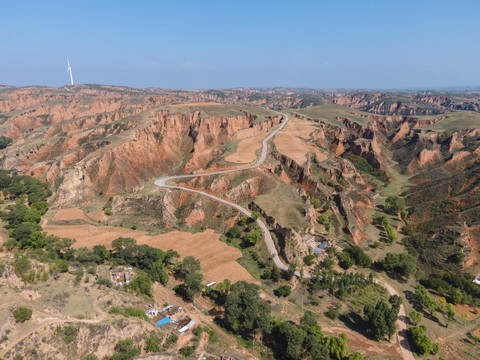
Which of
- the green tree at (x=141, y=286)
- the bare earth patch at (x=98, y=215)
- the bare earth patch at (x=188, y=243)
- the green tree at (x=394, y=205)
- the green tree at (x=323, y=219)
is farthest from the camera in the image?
the green tree at (x=394, y=205)

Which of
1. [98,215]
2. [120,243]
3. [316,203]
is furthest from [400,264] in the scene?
[98,215]

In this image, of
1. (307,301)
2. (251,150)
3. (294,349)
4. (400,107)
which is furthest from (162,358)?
(400,107)

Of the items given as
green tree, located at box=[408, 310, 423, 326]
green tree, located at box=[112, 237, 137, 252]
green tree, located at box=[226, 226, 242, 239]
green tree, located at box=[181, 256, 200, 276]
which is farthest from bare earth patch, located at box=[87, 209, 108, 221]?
green tree, located at box=[408, 310, 423, 326]

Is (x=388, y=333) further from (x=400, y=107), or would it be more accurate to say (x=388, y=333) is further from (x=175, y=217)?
(x=400, y=107)

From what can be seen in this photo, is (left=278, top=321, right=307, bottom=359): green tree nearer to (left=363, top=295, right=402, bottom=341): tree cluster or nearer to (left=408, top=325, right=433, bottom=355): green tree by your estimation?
(left=363, top=295, right=402, bottom=341): tree cluster

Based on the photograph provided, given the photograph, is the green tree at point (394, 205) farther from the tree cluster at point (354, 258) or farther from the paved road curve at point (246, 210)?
the paved road curve at point (246, 210)

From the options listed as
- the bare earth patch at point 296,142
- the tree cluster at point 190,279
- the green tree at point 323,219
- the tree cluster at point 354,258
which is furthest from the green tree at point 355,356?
the bare earth patch at point 296,142

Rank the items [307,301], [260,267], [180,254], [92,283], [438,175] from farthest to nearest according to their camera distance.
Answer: [438,175]
[180,254]
[260,267]
[307,301]
[92,283]
